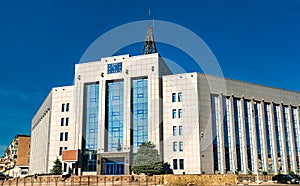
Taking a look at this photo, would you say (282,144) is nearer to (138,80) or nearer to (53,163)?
(138,80)

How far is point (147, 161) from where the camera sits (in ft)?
192

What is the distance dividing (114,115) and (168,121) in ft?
32.9

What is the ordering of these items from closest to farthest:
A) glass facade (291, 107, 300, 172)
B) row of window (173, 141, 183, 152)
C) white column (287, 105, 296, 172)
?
row of window (173, 141, 183, 152) → white column (287, 105, 296, 172) → glass facade (291, 107, 300, 172)

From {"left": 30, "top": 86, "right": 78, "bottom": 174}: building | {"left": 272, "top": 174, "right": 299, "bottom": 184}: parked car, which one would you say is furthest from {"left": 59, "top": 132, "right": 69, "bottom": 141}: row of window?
{"left": 272, "top": 174, "right": 299, "bottom": 184}: parked car

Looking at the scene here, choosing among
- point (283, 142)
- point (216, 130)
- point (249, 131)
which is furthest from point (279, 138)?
point (216, 130)

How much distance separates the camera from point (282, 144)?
240 ft

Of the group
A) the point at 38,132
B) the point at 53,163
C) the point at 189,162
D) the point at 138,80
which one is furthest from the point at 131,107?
the point at 38,132

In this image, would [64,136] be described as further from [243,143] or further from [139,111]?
[243,143]

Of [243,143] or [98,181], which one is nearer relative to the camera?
[98,181]

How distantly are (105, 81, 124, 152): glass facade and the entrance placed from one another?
82.4 inches

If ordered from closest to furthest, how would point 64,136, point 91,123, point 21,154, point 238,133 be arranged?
point 238,133 → point 91,123 → point 64,136 → point 21,154

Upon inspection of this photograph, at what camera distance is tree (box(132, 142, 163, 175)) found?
57.6 metres

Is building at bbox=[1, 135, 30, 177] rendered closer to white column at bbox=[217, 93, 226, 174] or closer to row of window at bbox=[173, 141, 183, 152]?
row of window at bbox=[173, 141, 183, 152]

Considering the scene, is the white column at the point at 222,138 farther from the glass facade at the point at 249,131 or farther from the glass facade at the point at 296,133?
the glass facade at the point at 296,133
